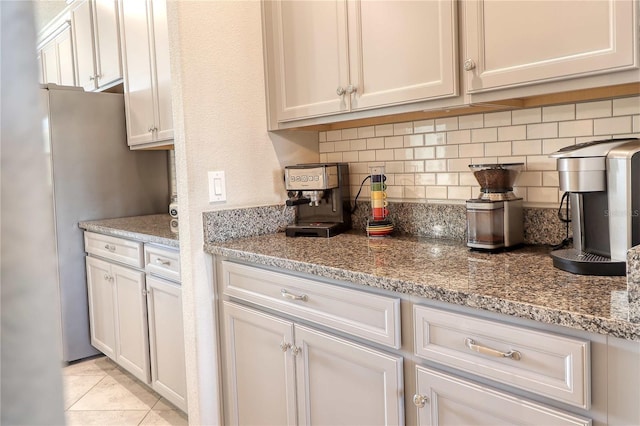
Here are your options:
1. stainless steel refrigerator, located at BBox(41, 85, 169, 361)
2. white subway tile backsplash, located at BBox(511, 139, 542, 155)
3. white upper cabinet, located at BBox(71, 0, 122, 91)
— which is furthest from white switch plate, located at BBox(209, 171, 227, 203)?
white upper cabinet, located at BBox(71, 0, 122, 91)

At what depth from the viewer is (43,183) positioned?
0.58ft

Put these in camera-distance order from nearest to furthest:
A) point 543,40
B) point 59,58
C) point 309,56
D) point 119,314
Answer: point 543,40
point 309,56
point 119,314
point 59,58

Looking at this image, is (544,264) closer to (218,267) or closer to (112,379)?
(218,267)

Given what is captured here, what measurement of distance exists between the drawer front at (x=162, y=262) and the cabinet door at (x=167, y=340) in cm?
4

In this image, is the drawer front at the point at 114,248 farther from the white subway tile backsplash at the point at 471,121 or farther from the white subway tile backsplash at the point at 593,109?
the white subway tile backsplash at the point at 593,109

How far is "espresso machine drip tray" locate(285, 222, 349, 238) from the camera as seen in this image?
6.88 feet

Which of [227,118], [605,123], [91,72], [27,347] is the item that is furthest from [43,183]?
[91,72]

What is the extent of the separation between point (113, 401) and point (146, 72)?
1.89m

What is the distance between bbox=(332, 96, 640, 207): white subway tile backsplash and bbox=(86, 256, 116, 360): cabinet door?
160 centimetres

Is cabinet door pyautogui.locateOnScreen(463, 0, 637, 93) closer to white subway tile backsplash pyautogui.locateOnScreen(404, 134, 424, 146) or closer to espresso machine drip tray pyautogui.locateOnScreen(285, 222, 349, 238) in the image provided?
white subway tile backsplash pyautogui.locateOnScreen(404, 134, 424, 146)

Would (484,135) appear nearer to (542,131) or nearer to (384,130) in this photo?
(542,131)

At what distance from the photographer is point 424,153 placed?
2.07 meters

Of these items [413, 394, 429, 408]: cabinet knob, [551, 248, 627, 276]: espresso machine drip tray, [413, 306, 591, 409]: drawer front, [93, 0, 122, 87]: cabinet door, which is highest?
[93, 0, 122, 87]: cabinet door

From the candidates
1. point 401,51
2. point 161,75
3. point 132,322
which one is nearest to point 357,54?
point 401,51
